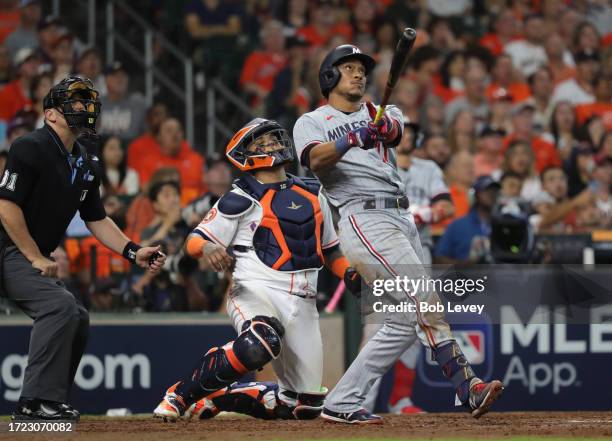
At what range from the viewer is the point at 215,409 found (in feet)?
24.5

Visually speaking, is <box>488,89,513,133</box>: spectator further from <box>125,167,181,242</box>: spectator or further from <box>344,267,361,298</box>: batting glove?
<box>344,267,361,298</box>: batting glove

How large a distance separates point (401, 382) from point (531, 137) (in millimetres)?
5092

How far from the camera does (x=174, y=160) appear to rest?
12594mm

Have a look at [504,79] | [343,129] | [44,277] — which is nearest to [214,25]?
[504,79]

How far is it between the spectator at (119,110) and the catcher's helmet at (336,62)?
220 inches

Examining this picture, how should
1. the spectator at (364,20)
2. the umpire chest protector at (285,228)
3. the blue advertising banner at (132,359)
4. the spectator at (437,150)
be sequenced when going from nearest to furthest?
the umpire chest protector at (285,228) → the blue advertising banner at (132,359) → the spectator at (437,150) → the spectator at (364,20)

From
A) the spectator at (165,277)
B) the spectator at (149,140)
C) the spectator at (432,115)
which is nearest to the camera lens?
the spectator at (165,277)

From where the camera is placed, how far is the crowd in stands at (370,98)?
1052 centimetres

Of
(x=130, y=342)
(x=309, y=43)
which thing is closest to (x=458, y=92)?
(x=309, y=43)

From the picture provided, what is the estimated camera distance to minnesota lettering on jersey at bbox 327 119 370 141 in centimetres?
747

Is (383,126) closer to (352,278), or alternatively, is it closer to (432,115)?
(352,278)

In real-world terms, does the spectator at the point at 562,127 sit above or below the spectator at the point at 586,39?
below

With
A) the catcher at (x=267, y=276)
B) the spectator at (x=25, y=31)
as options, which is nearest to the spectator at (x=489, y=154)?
the spectator at (x=25, y=31)

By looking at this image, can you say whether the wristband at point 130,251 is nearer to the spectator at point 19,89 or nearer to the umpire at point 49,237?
the umpire at point 49,237
